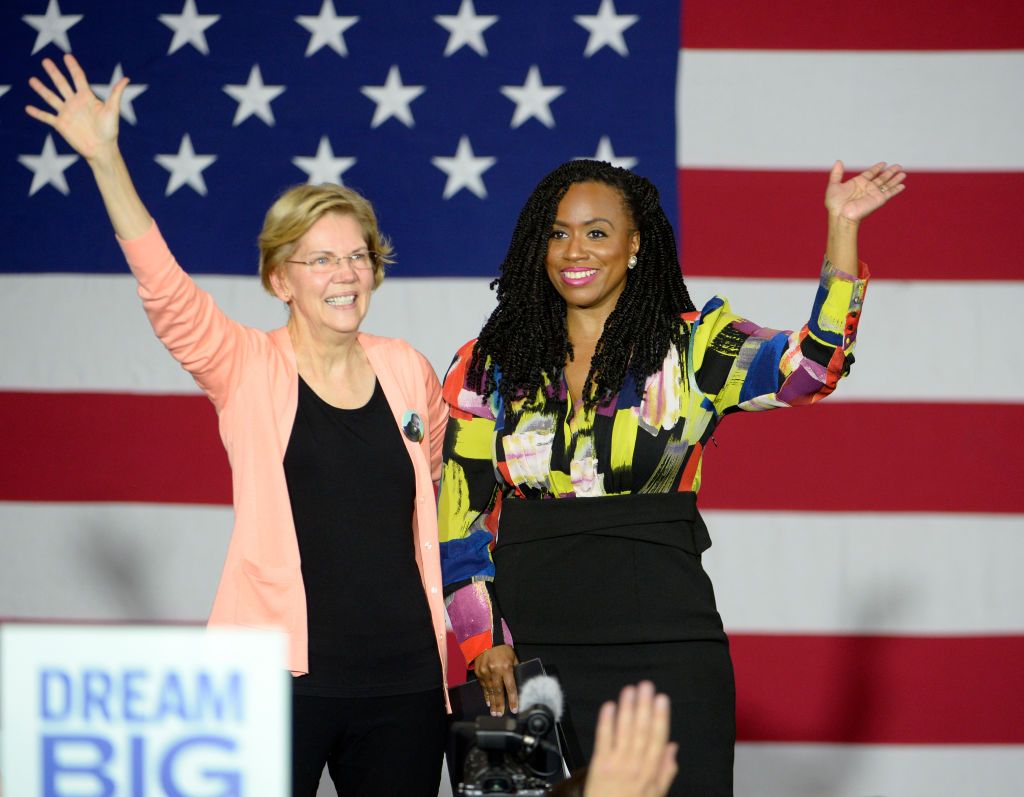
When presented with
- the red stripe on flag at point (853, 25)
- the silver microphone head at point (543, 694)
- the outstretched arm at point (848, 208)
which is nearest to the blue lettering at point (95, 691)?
the silver microphone head at point (543, 694)

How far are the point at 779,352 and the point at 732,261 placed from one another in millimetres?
1239

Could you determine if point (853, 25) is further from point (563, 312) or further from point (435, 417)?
point (435, 417)

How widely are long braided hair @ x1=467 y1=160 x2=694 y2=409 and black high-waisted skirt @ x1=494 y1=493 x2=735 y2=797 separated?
19cm

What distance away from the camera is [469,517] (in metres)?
2.02

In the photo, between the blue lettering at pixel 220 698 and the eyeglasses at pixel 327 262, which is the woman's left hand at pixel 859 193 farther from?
the blue lettering at pixel 220 698

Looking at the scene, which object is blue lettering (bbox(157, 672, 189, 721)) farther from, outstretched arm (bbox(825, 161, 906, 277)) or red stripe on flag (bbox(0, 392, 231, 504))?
red stripe on flag (bbox(0, 392, 231, 504))

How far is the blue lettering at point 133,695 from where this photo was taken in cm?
94

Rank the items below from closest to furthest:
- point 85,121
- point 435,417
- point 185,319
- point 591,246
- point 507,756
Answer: point 507,756, point 85,121, point 185,319, point 591,246, point 435,417

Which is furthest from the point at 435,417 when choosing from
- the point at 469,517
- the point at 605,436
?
the point at 605,436

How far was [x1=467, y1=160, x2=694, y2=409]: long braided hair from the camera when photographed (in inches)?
77.8

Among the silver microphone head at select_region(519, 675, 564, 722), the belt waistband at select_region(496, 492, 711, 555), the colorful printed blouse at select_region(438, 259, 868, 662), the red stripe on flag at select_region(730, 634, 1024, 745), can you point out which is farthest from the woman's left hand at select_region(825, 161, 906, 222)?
the red stripe on flag at select_region(730, 634, 1024, 745)

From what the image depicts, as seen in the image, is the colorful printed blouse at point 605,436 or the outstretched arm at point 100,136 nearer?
the outstretched arm at point 100,136

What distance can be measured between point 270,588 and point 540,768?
1.82ft

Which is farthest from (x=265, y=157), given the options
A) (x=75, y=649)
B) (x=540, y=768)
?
(x=75, y=649)
